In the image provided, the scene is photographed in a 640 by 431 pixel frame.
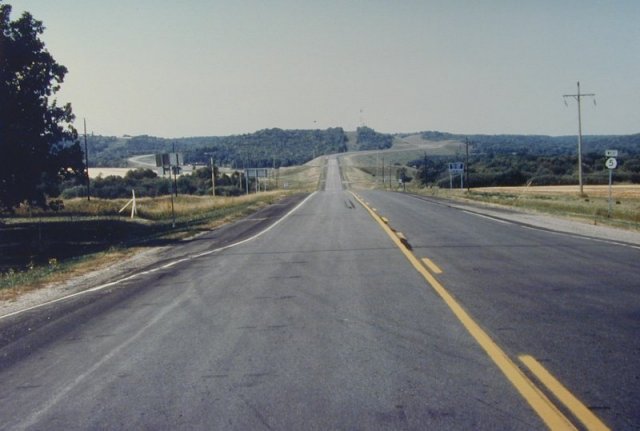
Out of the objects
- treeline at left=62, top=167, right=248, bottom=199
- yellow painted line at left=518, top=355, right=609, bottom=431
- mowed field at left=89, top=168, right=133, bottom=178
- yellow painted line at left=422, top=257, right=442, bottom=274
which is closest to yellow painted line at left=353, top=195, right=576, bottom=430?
yellow painted line at left=518, top=355, right=609, bottom=431

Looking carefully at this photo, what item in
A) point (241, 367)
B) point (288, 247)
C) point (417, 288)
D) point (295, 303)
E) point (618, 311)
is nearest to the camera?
point (241, 367)

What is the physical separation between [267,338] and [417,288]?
351 cm

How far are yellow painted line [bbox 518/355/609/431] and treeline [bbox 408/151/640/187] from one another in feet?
253

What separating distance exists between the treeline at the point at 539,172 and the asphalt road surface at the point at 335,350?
240 ft

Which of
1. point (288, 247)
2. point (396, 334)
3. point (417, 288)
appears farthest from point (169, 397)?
point (288, 247)

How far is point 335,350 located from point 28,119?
84.5 ft

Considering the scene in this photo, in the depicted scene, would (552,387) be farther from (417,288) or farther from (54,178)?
(54,178)

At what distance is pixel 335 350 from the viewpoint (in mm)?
6461

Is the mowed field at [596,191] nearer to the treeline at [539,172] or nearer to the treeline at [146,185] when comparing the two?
the treeline at [539,172]

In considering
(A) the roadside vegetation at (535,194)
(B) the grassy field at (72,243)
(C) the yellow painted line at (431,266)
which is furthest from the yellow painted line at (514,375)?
(A) the roadside vegetation at (535,194)

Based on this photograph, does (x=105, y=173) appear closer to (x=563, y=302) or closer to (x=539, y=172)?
(x=539, y=172)

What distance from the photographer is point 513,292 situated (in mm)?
9383

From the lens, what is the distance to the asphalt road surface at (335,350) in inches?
188

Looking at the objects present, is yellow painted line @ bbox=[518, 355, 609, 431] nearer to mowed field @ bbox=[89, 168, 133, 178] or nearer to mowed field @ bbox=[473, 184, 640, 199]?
mowed field @ bbox=[473, 184, 640, 199]
